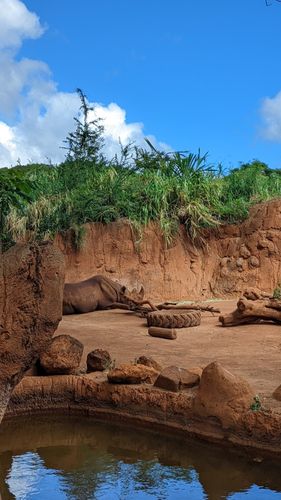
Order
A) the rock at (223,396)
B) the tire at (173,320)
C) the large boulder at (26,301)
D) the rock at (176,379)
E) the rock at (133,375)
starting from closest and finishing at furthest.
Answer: the large boulder at (26,301) → the rock at (223,396) → the rock at (176,379) → the rock at (133,375) → the tire at (173,320)

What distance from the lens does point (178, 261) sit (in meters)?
13.7

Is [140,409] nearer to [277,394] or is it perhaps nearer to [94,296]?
[277,394]

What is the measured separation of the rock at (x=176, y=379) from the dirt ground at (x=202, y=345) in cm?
55

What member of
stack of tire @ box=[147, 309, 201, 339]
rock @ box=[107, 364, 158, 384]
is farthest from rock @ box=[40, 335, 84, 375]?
stack of tire @ box=[147, 309, 201, 339]

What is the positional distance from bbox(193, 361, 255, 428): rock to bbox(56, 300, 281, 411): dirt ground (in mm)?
390

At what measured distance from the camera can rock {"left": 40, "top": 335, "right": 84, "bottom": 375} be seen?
6.59m

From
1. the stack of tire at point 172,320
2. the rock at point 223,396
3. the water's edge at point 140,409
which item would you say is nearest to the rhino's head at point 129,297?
the stack of tire at point 172,320

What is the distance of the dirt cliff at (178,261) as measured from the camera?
529 inches

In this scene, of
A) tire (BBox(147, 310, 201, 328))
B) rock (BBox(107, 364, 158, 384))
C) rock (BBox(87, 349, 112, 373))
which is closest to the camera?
rock (BBox(107, 364, 158, 384))

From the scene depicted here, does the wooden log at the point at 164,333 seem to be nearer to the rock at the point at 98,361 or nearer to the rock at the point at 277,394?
the rock at the point at 98,361

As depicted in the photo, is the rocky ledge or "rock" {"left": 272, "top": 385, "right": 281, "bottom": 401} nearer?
the rocky ledge

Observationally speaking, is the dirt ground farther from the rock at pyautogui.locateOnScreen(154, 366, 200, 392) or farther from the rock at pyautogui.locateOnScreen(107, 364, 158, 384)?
the rock at pyautogui.locateOnScreen(107, 364, 158, 384)

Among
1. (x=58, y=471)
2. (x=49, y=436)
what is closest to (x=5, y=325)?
(x=58, y=471)

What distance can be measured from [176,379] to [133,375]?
1.45 ft
